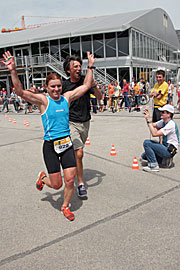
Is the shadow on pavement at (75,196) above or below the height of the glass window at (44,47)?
below

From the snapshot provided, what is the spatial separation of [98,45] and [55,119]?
2358 cm

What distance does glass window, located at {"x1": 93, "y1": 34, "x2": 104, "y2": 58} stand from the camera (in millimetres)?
25391

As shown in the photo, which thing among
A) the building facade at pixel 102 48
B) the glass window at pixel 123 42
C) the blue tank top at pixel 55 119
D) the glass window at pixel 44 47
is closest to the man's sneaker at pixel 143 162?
the blue tank top at pixel 55 119

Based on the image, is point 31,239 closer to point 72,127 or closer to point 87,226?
point 87,226

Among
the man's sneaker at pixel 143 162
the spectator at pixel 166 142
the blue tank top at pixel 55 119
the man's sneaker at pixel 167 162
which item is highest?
the blue tank top at pixel 55 119

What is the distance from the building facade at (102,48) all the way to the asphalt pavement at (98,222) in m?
19.9

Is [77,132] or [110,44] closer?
[77,132]

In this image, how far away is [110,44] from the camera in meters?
25.0

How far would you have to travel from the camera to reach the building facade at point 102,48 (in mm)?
24562

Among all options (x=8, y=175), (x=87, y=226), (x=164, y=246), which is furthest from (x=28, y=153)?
(x=164, y=246)

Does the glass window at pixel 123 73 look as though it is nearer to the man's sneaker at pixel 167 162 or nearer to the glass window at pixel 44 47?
the glass window at pixel 44 47

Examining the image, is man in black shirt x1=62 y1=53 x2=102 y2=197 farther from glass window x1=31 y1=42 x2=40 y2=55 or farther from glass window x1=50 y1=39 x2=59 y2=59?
glass window x1=31 y1=42 x2=40 y2=55

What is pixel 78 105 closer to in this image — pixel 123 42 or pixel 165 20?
pixel 123 42

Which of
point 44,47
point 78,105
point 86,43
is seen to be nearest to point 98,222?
point 78,105
